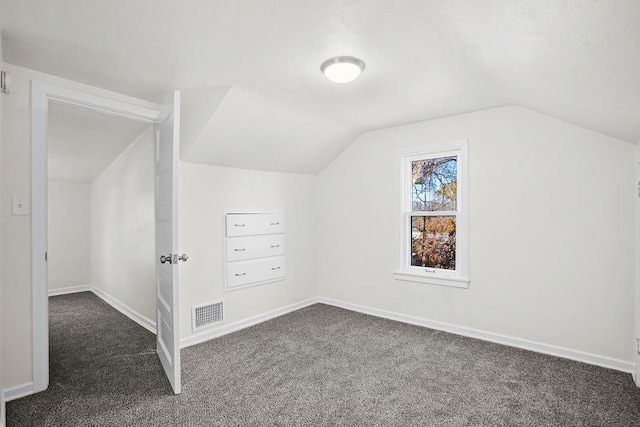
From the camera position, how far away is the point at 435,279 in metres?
3.62

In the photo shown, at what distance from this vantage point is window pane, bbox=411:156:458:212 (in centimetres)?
362

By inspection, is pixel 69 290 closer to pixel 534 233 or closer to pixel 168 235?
pixel 168 235

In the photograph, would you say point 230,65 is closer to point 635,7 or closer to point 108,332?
point 635,7

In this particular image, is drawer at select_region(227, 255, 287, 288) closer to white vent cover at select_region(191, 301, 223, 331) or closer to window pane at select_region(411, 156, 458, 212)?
white vent cover at select_region(191, 301, 223, 331)

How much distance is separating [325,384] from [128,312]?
9.17 feet

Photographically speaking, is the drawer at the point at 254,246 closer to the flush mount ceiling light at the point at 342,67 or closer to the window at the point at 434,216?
the window at the point at 434,216

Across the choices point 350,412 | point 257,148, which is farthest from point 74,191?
point 350,412

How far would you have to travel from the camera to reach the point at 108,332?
3.52 meters

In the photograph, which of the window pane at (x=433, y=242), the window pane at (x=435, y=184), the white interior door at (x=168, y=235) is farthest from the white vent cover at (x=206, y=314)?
the window pane at (x=435, y=184)

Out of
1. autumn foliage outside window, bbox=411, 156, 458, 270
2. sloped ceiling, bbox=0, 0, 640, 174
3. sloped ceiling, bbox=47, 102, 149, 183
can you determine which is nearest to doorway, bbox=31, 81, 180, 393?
sloped ceiling, bbox=0, 0, 640, 174

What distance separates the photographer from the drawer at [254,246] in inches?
144

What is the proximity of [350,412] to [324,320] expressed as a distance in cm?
177

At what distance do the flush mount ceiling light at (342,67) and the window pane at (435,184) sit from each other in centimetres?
182

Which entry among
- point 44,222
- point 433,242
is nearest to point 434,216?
point 433,242
